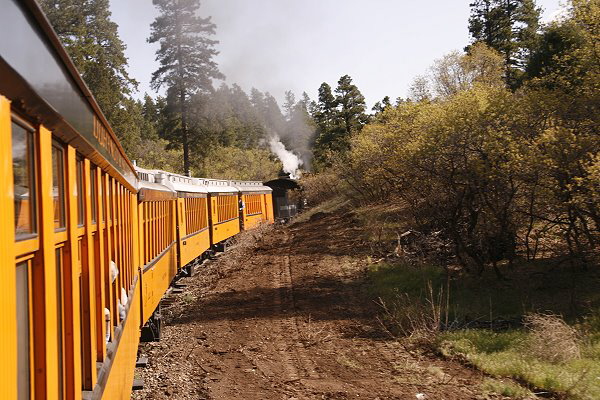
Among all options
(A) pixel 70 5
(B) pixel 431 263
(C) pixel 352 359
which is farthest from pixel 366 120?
(C) pixel 352 359

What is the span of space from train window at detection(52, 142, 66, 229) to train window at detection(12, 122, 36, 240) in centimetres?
36

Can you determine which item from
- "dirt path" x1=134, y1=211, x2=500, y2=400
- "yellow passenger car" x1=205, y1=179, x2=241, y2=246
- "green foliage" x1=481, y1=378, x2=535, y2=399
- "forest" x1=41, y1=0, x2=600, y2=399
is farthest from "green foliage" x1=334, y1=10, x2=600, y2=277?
"yellow passenger car" x1=205, y1=179, x2=241, y2=246

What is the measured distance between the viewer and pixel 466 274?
1349cm

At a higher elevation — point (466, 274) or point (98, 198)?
point (98, 198)

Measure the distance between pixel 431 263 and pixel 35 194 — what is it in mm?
14089

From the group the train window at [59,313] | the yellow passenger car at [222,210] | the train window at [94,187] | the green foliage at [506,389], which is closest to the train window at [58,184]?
the train window at [59,313]

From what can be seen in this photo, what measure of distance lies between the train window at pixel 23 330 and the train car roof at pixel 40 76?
0.46 meters

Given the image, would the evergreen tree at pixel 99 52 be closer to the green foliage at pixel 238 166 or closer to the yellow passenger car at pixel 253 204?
the yellow passenger car at pixel 253 204

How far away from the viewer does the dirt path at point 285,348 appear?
6.84 metres

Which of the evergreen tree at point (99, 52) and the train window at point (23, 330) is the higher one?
the evergreen tree at point (99, 52)

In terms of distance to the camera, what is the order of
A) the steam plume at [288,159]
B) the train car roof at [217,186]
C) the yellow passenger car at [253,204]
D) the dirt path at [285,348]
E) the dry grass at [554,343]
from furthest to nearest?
the steam plume at [288,159] < the yellow passenger car at [253,204] < the train car roof at [217,186] < the dry grass at [554,343] < the dirt path at [285,348]

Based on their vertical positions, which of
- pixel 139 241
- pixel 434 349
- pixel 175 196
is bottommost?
pixel 434 349

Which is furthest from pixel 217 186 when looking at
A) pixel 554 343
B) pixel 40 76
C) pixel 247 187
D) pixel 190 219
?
pixel 40 76

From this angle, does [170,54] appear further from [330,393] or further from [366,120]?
[330,393]
